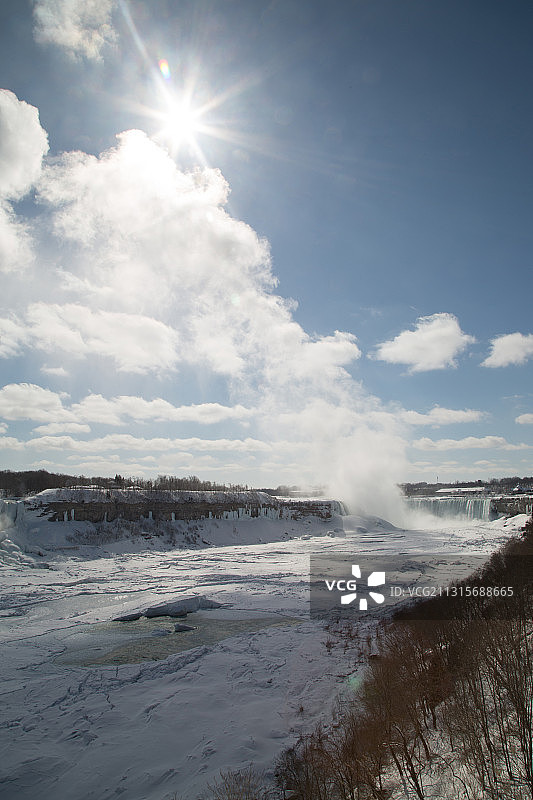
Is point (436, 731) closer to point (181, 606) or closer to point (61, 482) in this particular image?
point (181, 606)

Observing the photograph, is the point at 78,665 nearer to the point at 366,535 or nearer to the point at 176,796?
the point at 176,796

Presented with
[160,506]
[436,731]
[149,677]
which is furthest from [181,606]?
[160,506]

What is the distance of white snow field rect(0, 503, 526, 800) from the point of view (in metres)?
6.84

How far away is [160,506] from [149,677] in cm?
2613

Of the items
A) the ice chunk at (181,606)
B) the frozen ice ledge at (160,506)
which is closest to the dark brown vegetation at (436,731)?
the ice chunk at (181,606)

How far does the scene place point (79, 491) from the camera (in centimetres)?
3106

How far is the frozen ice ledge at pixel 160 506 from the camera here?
29359 millimetres

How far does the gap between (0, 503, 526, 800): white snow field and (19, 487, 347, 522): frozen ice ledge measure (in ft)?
22.4

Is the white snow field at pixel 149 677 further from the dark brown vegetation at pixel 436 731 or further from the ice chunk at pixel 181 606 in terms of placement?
the dark brown vegetation at pixel 436 731

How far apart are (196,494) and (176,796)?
109 feet

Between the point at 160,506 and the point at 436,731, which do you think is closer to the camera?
the point at 436,731

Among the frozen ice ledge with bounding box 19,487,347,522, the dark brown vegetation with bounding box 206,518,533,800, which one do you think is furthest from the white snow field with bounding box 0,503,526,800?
the frozen ice ledge with bounding box 19,487,347,522

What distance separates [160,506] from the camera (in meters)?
35.2

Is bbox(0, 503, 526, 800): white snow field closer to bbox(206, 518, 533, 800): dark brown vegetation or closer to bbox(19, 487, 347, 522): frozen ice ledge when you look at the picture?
bbox(206, 518, 533, 800): dark brown vegetation
